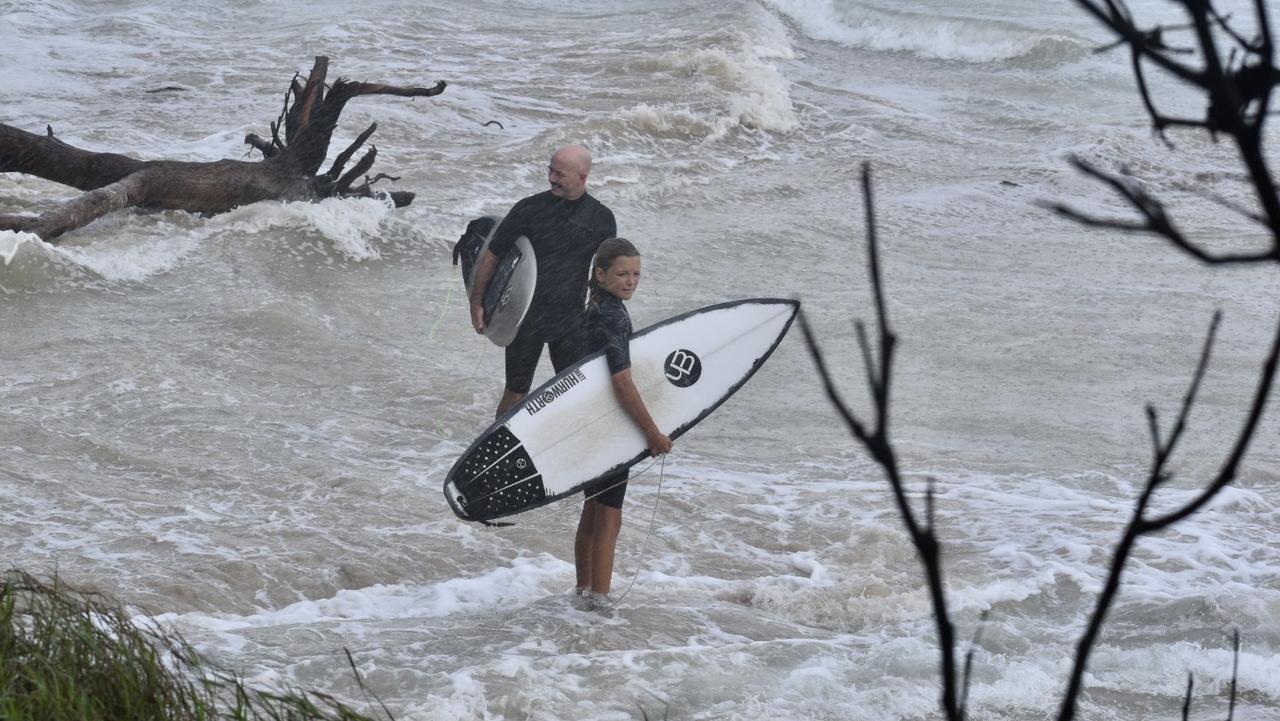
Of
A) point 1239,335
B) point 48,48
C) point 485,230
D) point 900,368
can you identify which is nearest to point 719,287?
point 900,368

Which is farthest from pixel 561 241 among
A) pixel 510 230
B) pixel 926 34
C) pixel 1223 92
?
pixel 926 34

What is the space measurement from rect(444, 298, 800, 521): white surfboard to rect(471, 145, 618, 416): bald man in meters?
0.38

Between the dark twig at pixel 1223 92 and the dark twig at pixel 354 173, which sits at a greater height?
the dark twig at pixel 1223 92

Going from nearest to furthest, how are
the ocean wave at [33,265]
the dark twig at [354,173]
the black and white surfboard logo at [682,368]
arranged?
the black and white surfboard logo at [682,368], the ocean wave at [33,265], the dark twig at [354,173]

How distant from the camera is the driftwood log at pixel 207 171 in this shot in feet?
34.8

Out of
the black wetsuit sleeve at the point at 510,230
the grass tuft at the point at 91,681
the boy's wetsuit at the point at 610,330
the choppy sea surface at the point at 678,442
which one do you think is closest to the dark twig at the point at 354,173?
the choppy sea surface at the point at 678,442

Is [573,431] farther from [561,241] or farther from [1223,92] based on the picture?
[1223,92]

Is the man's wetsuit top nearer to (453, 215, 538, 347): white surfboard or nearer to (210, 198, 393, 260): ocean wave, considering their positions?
(453, 215, 538, 347): white surfboard

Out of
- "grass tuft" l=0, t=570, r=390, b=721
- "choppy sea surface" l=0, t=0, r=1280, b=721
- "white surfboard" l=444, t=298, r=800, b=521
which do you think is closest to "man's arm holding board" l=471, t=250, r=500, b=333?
"white surfboard" l=444, t=298, r=800, b=521

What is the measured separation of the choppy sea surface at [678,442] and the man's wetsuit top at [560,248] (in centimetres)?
117

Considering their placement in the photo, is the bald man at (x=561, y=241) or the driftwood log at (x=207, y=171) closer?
the bald man at (x=561, y=241)

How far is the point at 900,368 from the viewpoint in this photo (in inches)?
384

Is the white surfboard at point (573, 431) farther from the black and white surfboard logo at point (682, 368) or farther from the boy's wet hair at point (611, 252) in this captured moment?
the boy's wet hair at point (611, 252)

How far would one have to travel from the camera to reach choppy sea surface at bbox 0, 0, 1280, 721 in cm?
550
